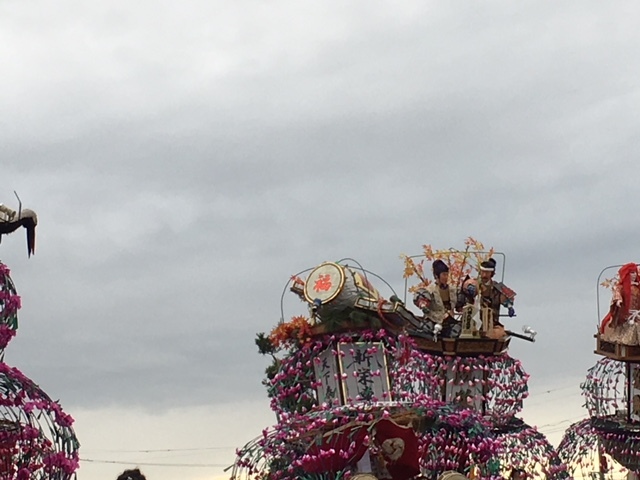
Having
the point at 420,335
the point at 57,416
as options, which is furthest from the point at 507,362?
the point at 57,416

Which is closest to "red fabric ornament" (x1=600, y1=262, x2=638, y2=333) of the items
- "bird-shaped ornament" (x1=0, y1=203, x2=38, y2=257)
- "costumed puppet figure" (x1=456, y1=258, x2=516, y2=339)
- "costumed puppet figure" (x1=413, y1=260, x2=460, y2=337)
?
"costumed puppet figure" (x1=456, y1=258, x2=516, y2=339)

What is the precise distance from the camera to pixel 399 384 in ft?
43.9

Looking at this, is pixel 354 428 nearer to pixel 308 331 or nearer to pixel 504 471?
pixel 308 331

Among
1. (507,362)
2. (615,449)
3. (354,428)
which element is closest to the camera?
(354,428)

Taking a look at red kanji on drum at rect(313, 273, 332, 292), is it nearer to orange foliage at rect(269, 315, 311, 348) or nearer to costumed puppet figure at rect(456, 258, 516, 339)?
orange foliage at rect(269, 315, 311, 348)

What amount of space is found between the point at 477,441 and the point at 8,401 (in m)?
5.47

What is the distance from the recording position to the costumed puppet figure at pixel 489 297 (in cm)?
1648

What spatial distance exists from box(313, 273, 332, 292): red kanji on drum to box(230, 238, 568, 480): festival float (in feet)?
0.05

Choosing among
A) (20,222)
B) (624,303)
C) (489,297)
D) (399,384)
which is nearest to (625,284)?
(624,303)

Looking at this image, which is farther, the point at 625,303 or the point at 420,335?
the point at 625,303

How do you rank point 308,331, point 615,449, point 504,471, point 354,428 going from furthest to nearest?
1. point 615,449
2. point 504,471
3. point 308,331
4. point 354,428

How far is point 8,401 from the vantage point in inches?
350

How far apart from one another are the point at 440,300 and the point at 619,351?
344cm

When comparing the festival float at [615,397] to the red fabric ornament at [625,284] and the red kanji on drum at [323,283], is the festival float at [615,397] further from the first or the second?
the red kanji on drum at [323,283]
